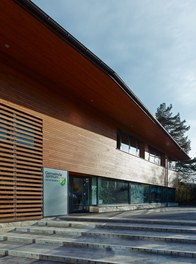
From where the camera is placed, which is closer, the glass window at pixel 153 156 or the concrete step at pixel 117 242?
the concrete step at pixel 117 242

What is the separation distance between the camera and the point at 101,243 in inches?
302

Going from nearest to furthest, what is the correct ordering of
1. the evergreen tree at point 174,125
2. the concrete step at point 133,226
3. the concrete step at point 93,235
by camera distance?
1. the concrete step at point 93,235
2. the concrete step at point 133,226
3. the evergreen tree at point 174,125

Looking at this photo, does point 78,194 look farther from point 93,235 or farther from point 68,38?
point 68,38

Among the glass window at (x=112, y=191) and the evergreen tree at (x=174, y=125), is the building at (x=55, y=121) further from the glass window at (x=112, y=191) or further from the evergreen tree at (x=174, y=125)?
the evergreen tree at (x=174, y=125)

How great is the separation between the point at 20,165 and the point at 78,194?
506cm

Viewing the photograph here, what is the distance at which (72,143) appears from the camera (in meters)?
13.8

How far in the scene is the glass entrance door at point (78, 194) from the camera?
1463 cm

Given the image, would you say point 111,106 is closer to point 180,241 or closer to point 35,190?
point 35,190

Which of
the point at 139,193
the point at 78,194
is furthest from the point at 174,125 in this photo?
the point at 78,194

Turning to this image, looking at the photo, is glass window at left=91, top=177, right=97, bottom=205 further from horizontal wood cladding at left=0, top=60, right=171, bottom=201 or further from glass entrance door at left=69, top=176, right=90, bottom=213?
horizontal wood cladding at left=0, top=60, right=171, bottom=201

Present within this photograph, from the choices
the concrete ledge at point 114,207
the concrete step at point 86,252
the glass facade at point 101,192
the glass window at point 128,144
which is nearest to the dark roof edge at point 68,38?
the glass facade at point 101,192

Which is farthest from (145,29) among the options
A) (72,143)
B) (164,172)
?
(164,172)

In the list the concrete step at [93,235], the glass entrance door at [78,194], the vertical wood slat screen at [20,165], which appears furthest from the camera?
the glass entrance door at [78,194]

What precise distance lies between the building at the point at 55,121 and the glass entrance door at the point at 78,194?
44 millimetres
